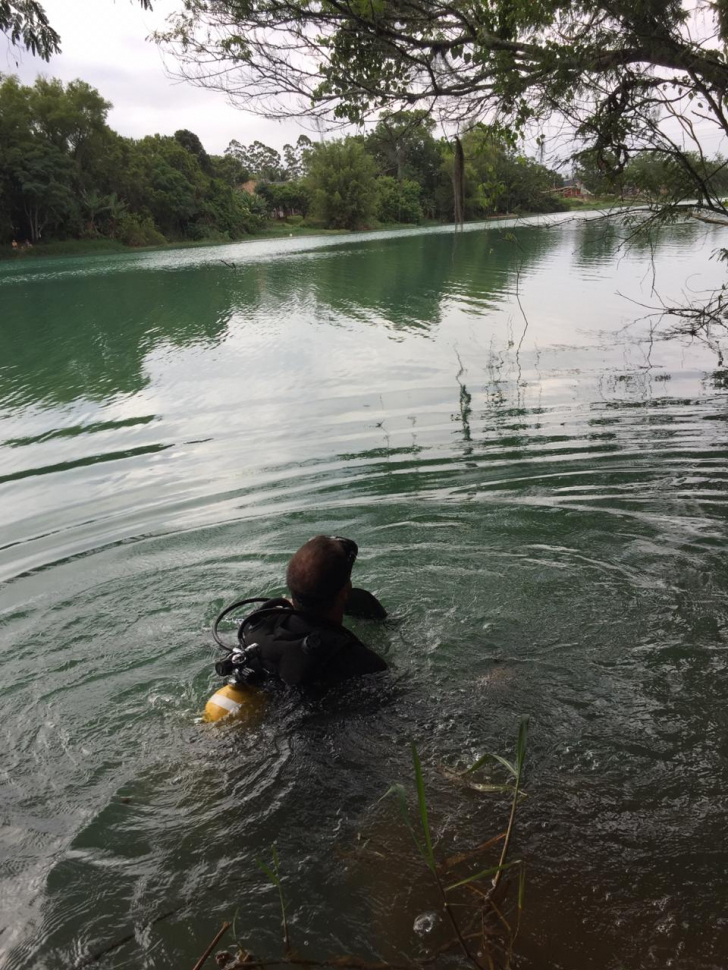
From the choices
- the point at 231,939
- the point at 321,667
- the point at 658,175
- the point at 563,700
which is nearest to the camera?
the point at 231,939

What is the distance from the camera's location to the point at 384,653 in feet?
12.8

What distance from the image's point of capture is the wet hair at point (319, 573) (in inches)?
123

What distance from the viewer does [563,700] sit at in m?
3.34

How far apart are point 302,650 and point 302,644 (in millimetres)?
26

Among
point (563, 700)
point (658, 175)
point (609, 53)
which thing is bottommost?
point (563, 700)

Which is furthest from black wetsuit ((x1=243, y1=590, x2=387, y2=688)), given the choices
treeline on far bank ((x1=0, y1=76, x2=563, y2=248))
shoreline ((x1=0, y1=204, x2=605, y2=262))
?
shoreline ((x1=0, y1=204, x2=605, y2=262))

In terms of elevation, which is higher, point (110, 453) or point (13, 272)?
point (13, 272)

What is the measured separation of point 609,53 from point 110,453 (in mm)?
6808

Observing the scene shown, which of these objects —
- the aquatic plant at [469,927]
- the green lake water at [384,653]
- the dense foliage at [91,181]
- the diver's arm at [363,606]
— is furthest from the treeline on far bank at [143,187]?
the aquatic plant at [469,927]

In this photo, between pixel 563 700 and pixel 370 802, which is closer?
pixel 370 802

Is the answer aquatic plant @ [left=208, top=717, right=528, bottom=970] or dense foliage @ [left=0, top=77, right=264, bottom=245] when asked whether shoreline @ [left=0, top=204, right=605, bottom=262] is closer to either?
dense foliage @ [left=0, top=77, right=264, bottom=245]

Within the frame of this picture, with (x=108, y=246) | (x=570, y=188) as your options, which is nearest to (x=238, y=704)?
(x=570, y=188)

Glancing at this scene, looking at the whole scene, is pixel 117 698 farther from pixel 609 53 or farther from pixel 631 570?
pixel 609 53

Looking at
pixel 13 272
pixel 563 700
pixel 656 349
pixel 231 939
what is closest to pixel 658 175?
pixel 656 349
